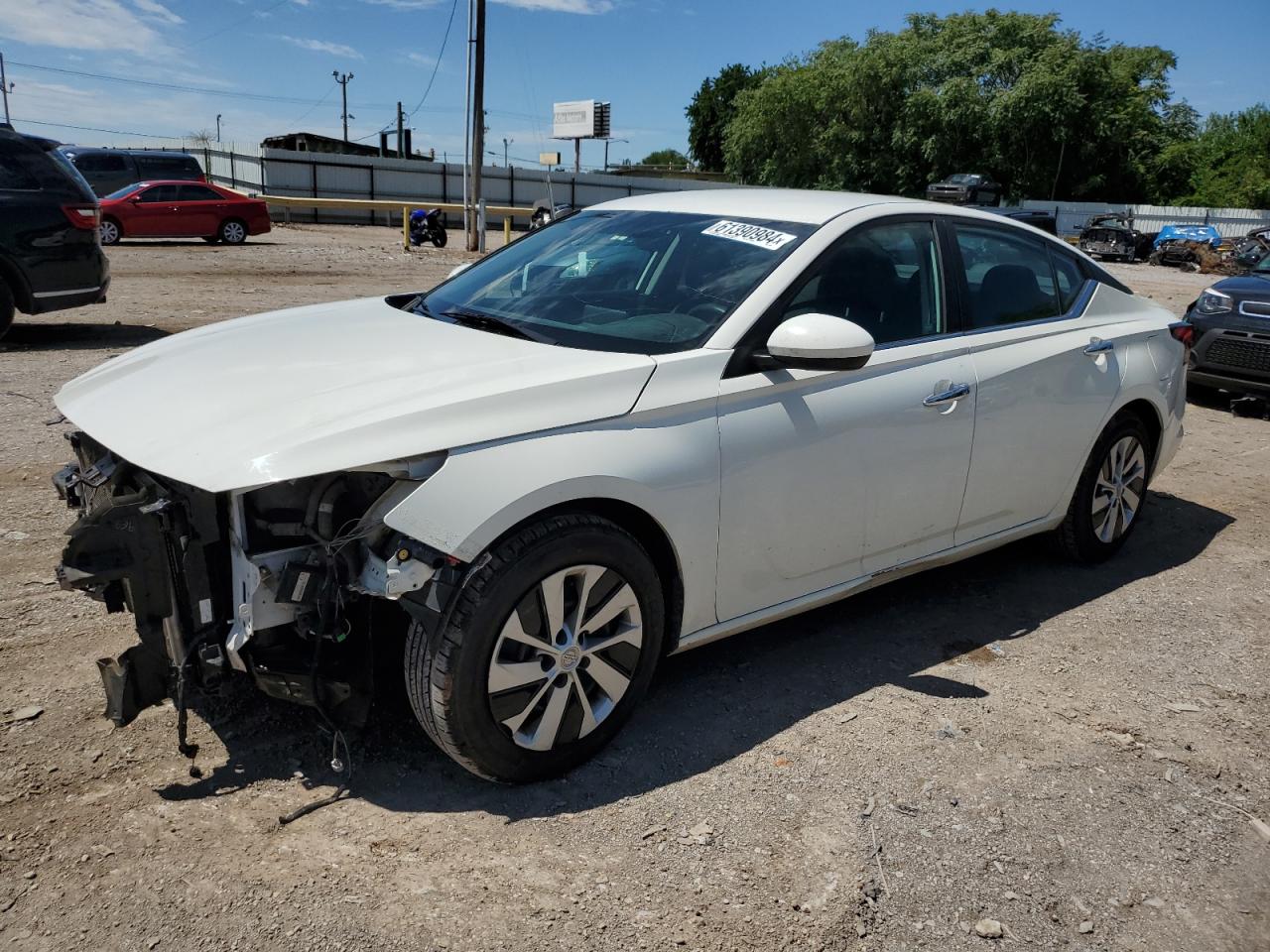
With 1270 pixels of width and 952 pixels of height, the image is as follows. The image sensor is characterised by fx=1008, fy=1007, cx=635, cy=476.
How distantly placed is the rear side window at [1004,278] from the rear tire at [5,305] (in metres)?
8.32

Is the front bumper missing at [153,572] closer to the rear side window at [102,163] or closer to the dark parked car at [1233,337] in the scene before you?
the dark parked car at [1233,337]

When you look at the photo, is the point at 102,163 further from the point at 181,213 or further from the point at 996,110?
the point at 996,110

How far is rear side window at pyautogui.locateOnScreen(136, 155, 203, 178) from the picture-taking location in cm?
2506

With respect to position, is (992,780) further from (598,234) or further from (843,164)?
(843,164)

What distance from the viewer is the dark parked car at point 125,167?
24.3 m

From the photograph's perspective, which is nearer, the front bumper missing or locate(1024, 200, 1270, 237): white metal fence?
the front bumper missing

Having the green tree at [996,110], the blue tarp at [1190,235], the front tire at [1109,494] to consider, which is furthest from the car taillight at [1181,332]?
the green tree at [996,110]

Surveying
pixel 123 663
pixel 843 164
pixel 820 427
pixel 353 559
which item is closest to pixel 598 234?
pixel 820 427

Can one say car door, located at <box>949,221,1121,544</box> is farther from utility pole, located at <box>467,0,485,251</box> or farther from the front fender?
utility pole, located at <box>467,0,485,251</box>

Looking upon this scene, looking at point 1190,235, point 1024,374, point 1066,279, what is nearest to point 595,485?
point 1024,374

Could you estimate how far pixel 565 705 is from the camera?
9.68 ft

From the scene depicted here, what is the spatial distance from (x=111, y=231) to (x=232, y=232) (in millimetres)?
2502

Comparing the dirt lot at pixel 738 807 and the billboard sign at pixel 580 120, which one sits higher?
the billboard sign at pixel 580 120

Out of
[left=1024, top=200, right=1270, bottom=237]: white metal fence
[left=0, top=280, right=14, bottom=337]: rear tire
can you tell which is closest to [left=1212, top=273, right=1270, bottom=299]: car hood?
[left=0, top=280, right=14, bottom=337]: rear tire
